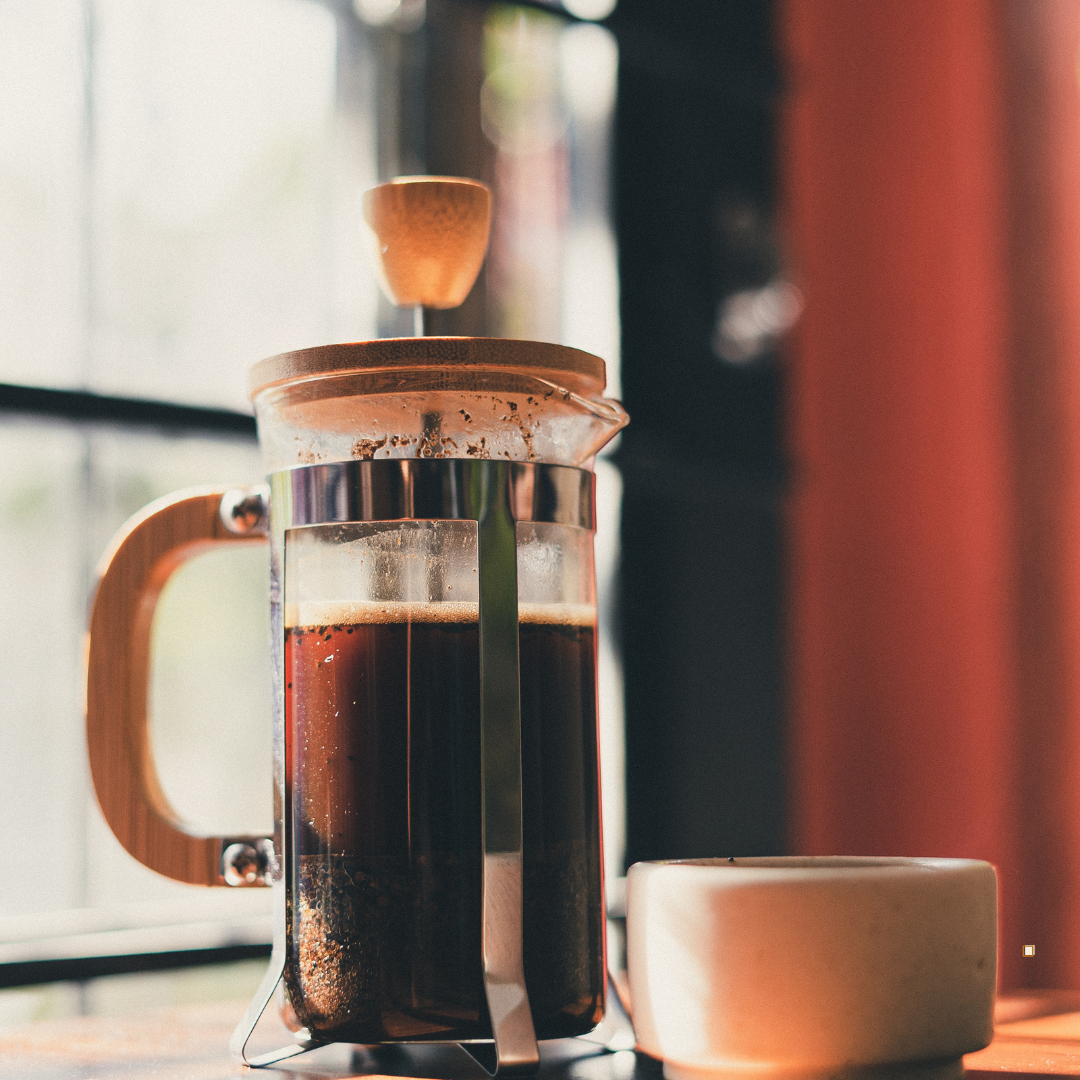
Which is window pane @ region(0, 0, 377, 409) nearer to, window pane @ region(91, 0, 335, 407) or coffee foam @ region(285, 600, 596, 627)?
window pane @ region(91, 0, 335, 407)

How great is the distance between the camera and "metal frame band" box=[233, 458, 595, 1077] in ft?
1.61

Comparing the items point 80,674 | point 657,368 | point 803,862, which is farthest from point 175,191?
point 803,862

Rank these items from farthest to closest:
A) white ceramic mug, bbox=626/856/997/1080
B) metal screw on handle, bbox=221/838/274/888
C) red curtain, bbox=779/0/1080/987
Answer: red curtain, bbox=779/0/1080/987, metal screw on handle, bbox=221/838/274/888, white ceramic mug, bbox=626/856/997/1080

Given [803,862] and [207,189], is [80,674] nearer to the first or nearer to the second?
[207,189]

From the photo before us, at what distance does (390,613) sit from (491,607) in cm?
4

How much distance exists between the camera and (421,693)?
0.51 metres

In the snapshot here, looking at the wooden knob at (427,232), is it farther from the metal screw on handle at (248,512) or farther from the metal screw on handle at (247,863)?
the metal screw on handle at (247,863)

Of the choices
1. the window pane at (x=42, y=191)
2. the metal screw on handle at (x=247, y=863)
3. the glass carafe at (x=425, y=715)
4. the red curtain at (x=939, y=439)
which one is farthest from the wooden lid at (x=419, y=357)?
Result: the red curtain at (x=939, y=439)

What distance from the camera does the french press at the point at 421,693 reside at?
19.6 inches

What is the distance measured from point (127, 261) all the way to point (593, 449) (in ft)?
2.29

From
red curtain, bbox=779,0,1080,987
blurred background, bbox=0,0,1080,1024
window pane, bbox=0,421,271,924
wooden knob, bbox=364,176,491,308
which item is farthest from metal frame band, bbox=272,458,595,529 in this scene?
red curtain, bbox=779,0,1080,987

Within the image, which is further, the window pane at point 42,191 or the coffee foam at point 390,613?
the window pane at point 42,191

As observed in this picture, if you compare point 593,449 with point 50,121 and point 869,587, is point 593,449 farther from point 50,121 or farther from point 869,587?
point 869,587

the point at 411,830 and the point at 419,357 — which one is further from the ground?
the point at 419,357
